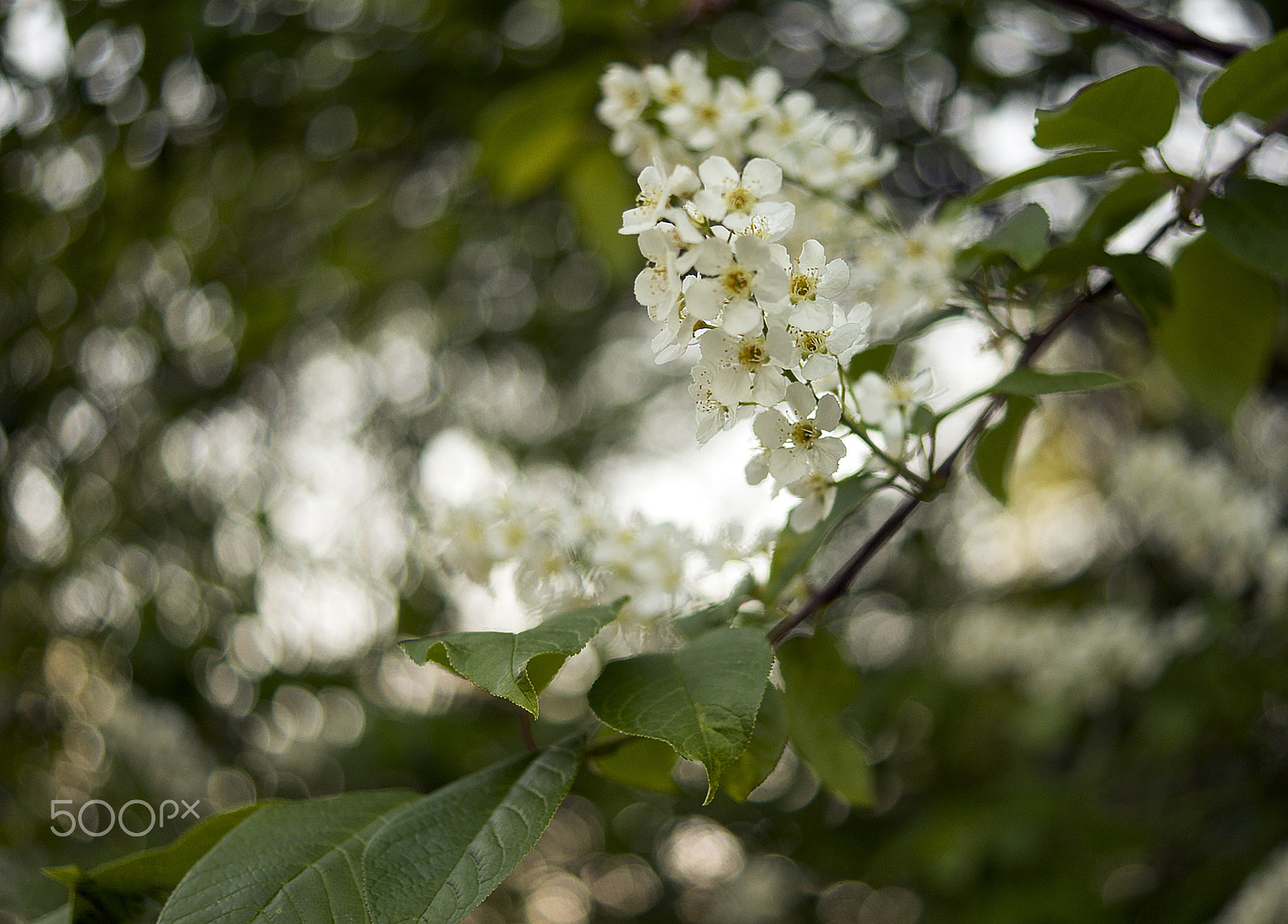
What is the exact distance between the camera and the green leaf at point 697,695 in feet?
2.57

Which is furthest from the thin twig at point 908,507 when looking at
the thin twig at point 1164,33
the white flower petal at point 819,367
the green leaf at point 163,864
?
the green leaf at point 163,864

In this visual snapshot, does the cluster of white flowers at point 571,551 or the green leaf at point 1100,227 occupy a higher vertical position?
the green leaf at point 1100,227

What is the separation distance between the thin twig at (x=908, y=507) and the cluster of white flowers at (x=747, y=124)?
439 millimetres

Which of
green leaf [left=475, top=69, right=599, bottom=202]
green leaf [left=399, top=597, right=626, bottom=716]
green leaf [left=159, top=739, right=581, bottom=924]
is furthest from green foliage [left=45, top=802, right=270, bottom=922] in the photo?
green leaf [left=475, top=69, right=599, bottom=202]

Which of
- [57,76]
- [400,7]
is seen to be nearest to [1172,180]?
[400,7]

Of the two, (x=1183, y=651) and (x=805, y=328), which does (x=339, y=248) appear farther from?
(x=1183, y=651)

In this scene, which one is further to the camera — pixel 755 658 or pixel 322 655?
pixel 322 655

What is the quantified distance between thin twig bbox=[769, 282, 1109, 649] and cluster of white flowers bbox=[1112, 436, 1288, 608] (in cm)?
217

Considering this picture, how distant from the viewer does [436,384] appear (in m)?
4.61

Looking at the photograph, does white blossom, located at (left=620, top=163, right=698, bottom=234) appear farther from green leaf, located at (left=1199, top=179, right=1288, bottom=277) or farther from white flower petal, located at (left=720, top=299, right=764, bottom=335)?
green leaf, located at (left=1199, top=179, right=1288, bottom=277)

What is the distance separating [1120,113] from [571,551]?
0.92 meters

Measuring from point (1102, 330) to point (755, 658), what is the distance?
3146 mm

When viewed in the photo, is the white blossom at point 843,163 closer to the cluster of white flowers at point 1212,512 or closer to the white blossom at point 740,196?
the white blossom at point 740,196

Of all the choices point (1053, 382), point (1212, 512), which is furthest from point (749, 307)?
point (1212, 512)
